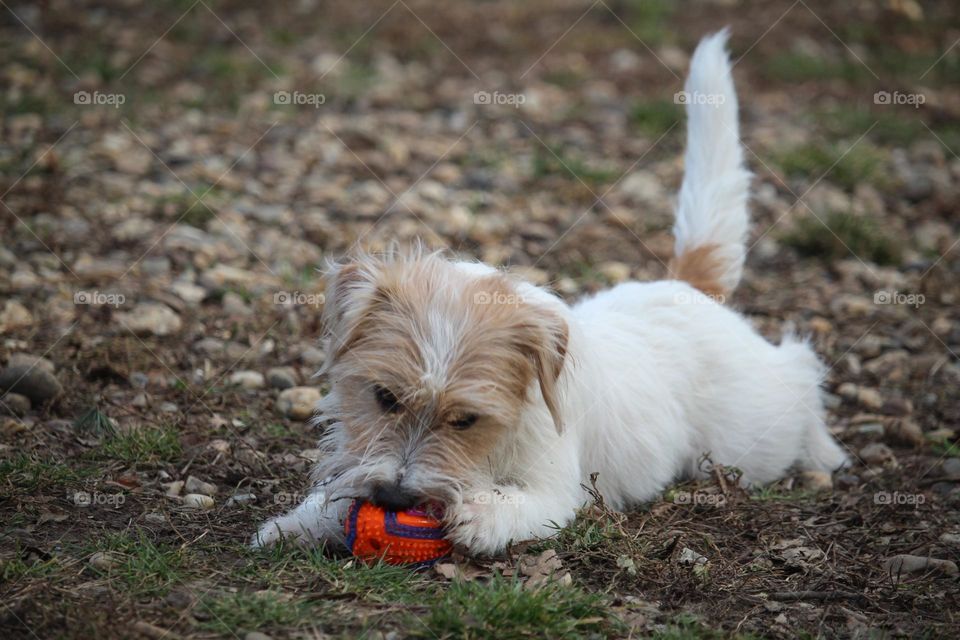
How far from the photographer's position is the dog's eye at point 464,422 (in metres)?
3.93

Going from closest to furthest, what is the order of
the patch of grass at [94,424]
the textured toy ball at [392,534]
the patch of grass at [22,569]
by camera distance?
the patch of grass at [22,569], the textured toy ball at [392,534], the patch of grass at [94,424]

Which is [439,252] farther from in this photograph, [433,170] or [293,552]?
[433,170]

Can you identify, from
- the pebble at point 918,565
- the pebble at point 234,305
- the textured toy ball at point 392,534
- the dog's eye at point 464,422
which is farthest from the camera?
the pebble at point 234,305

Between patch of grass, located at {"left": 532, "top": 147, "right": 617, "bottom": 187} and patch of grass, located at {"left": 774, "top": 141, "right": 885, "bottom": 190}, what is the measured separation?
1765 mm

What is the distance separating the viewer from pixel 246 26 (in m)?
12.1

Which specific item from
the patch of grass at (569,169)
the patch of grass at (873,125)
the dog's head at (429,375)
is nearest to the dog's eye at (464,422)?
the dog's head at (429,375)

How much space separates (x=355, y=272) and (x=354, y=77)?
22.9ft

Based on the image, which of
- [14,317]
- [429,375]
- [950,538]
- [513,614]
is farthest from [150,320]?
[950,538]

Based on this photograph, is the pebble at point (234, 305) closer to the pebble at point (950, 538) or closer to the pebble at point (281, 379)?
the pebble at point (281, 379)

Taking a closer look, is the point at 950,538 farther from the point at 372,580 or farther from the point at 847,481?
the point at 372,580

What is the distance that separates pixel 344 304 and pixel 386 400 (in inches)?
20.5

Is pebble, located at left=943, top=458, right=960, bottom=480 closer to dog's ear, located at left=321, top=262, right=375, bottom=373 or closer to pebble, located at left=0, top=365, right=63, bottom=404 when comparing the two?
dog's ear, located at left=321, top=262, right=375, bottom=373

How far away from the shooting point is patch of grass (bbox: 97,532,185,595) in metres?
3.56

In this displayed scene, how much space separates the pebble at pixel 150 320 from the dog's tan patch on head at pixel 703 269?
9.83 ft
